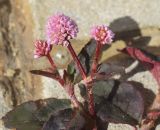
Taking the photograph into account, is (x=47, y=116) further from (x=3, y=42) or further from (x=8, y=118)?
(x=3, y=42)

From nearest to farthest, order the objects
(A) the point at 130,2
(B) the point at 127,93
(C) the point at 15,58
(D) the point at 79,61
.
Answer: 1. (D) the point at 79,61
2. (B) the point at 127,93
3. (C) the point at 15,58
4. (A) the point at 130,2

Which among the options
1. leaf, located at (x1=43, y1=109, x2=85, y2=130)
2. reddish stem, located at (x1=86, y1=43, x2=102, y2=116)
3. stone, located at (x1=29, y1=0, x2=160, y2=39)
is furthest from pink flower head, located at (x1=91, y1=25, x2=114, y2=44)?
stone, located at (x1=29, y1=0, x2=160, y2=39)

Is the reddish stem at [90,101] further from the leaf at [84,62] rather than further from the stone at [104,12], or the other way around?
the stone at [104,12]

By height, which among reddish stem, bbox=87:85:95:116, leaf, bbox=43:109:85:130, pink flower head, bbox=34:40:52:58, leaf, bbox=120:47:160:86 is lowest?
→ leaf, bbox=43:109:85:130

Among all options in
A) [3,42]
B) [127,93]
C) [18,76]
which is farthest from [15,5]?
[127,93]

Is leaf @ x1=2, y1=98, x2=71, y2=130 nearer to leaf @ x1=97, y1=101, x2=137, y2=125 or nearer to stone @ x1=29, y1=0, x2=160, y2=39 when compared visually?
leaf @ x1=97, y1=101, x2=137, y2=125

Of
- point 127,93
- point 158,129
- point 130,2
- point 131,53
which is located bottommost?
point 158,129
